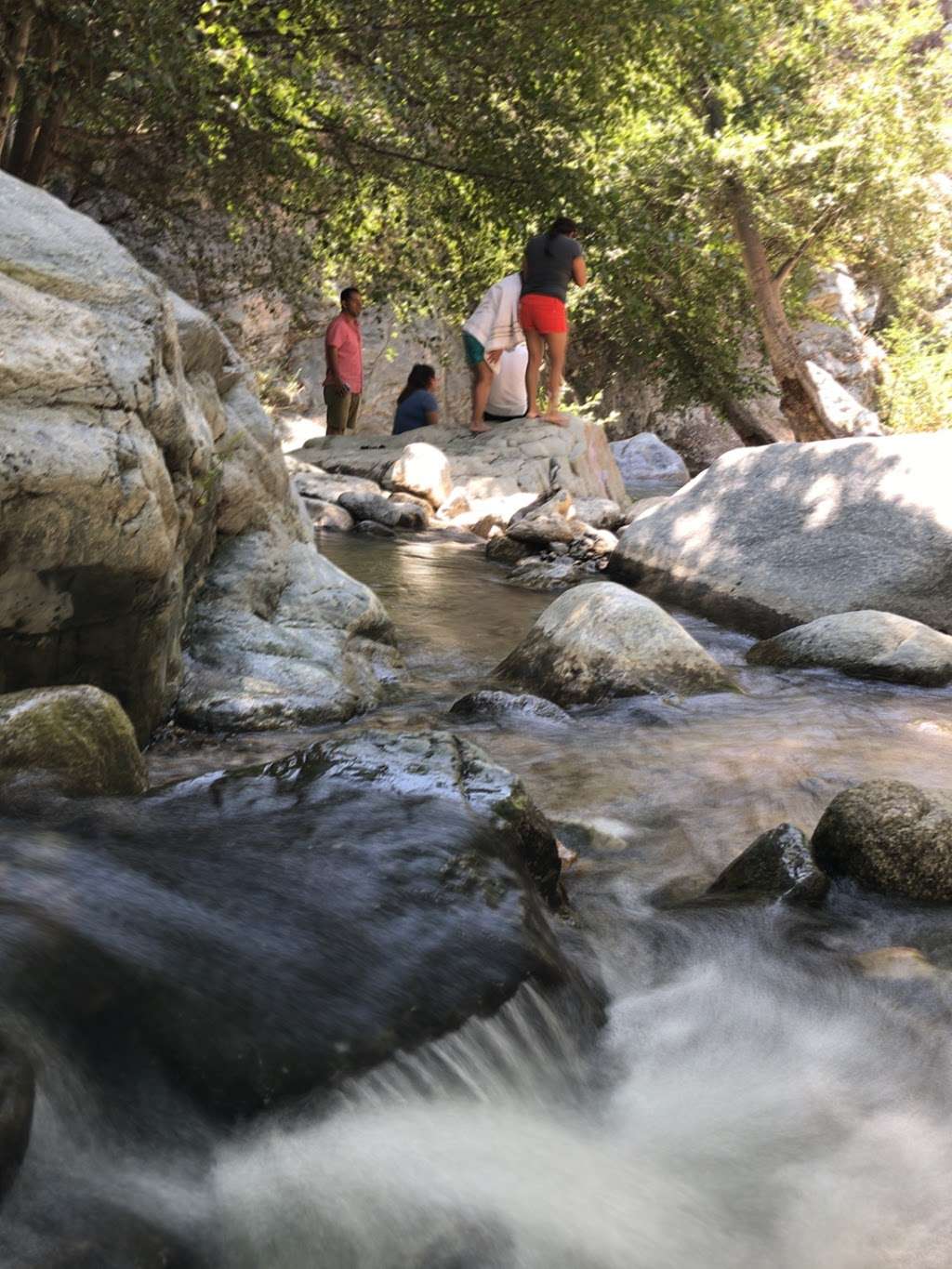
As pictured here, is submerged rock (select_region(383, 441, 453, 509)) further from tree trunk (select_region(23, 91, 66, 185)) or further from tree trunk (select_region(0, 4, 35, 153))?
tree trunk (select_region(0, 4, 35, 153))

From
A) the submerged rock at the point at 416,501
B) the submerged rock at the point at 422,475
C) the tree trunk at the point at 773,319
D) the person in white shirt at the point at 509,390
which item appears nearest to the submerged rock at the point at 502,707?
the submerged rock at the point at 416,501

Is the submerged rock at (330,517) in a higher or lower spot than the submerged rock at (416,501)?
lower

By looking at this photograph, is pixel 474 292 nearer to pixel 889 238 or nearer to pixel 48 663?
pixel 889 238

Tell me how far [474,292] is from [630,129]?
4.03 metres

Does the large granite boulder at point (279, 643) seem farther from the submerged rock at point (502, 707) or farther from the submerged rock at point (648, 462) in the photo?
the submerged rock at point (648, 462)

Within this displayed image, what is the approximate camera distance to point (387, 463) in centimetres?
1346

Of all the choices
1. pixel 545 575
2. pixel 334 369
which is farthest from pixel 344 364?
pixel 545 575

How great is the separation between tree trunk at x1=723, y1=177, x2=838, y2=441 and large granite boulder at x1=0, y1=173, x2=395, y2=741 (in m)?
12.8

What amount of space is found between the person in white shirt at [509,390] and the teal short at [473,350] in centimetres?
58

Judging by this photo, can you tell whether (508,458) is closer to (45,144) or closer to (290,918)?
(45,144)

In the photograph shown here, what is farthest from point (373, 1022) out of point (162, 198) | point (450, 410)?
point (450, 410)

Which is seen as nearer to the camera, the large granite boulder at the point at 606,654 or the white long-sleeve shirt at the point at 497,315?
the large granite boulder at the point at 606,654

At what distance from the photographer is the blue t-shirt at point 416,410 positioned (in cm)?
1521

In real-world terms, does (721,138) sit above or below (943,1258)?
above
